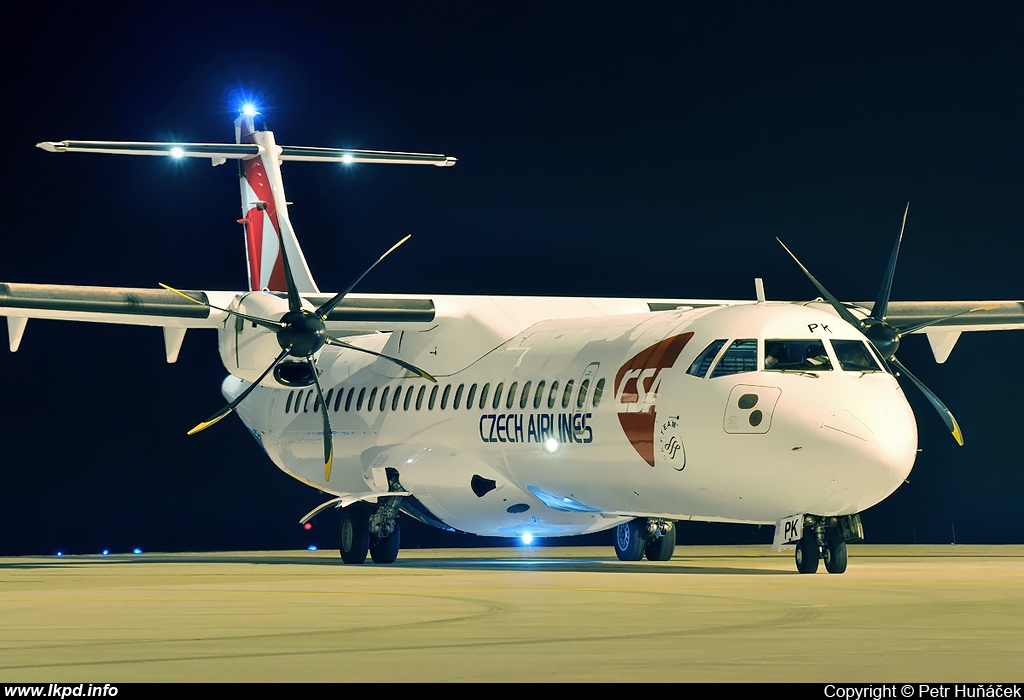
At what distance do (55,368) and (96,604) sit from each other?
21187mm

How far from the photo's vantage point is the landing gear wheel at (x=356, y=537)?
24.1 m

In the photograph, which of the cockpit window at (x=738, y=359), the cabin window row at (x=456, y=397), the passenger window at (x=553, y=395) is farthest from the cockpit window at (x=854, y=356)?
the passenger window at (x=553, y=395)

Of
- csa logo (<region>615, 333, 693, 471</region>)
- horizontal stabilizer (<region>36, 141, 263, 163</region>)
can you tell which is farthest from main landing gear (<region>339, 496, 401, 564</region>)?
horizontal stabilizer (<region>36, 141, 263, 163</region>)

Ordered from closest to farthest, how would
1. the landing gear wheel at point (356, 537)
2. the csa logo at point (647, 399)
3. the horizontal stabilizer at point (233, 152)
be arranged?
the csa logo at point (647, 399) < the landing gear wheel at point (356, 537) < the horizontal stabilizer at point (233, 152)

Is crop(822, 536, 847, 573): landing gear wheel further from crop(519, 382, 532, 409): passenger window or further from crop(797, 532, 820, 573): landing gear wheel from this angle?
crop(519, 382, 532, 409): passenger window

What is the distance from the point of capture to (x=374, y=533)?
2402cm

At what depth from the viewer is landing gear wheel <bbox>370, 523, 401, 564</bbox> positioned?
78.9ft

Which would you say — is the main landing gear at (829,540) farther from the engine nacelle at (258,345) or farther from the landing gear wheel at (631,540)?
the engine nacelle at (258,345)

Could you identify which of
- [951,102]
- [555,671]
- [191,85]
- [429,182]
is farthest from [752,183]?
[555,671]

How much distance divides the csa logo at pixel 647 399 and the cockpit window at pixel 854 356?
1.72 meters

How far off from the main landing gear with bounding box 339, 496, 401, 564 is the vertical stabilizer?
4.92 metres

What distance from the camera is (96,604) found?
46.3 ft

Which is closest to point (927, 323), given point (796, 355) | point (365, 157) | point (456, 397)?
point (796, 355)

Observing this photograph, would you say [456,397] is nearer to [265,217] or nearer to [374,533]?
[374,533]
